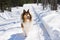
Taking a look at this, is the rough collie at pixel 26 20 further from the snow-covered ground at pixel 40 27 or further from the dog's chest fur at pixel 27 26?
the snow-covered ground at pixel 40 27

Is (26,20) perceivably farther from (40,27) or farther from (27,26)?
(40,27)

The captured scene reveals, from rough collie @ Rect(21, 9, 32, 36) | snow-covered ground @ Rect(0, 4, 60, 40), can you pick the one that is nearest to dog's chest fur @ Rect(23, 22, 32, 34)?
rough collie @ Rect(21, 9, 32, 36)

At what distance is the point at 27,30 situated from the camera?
561cm

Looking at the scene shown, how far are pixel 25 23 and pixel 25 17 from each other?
0.24 m

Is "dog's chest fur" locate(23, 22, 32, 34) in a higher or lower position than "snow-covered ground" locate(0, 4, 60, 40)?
higher

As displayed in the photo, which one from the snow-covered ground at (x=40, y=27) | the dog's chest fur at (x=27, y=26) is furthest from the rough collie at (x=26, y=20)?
the snow-covered ground at (x=40, y=27)

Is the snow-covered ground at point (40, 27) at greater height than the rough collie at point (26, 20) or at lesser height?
lesser

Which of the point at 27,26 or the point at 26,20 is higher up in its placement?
the point at 26,20

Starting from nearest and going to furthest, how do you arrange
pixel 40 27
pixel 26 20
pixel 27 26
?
1. pixel 26 20
2. pixel 27 26
3. pixel 40 27

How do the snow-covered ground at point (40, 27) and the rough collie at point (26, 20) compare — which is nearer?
the rough collie at point (26, 20)

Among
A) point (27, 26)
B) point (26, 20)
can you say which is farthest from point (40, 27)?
point (26, 20)

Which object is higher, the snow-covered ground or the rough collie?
the rough collie

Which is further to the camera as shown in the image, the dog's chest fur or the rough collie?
the dog's chest fur

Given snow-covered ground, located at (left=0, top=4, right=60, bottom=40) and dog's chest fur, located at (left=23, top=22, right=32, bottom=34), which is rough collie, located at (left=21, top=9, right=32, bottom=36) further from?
snow-covered ground, located at (left=0, top=4, right=60, bottom=40)
